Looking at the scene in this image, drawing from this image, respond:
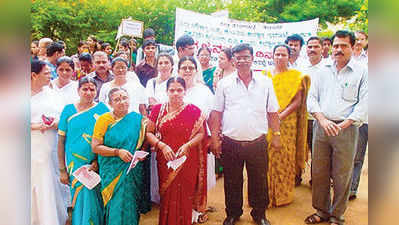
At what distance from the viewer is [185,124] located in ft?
9.84

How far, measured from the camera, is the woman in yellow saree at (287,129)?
3.21 m

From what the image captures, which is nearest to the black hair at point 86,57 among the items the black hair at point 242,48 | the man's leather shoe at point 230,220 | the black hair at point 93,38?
the black hair at point 93,38

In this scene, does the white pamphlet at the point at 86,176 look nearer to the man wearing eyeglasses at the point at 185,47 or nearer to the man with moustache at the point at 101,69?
the man with moustache at the point at 101,69

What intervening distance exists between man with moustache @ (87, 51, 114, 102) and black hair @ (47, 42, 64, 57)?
28 centimetres

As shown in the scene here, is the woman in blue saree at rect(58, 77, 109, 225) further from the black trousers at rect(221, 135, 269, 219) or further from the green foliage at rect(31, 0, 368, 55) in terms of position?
the black trousers at rect(221, 135, 269, 219)

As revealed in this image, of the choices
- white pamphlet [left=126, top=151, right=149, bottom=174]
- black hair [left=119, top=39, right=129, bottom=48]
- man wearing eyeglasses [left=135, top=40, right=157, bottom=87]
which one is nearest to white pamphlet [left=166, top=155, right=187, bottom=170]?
white pamphlet [left=126, top=151, right=149, bottom=174]

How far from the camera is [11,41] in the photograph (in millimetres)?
2264

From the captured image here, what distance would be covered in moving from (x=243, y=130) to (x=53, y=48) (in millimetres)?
1741

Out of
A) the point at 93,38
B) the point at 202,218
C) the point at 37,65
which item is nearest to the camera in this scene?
the point at 37,65

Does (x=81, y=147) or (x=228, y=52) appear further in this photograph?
(x=228, y=52)

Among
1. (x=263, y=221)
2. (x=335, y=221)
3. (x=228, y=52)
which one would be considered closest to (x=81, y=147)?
(x=228, y=52)

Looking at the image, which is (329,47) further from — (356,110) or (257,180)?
(257,180)

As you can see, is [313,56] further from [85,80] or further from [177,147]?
[85,80]

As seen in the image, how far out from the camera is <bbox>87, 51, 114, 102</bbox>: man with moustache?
2.97 meters
